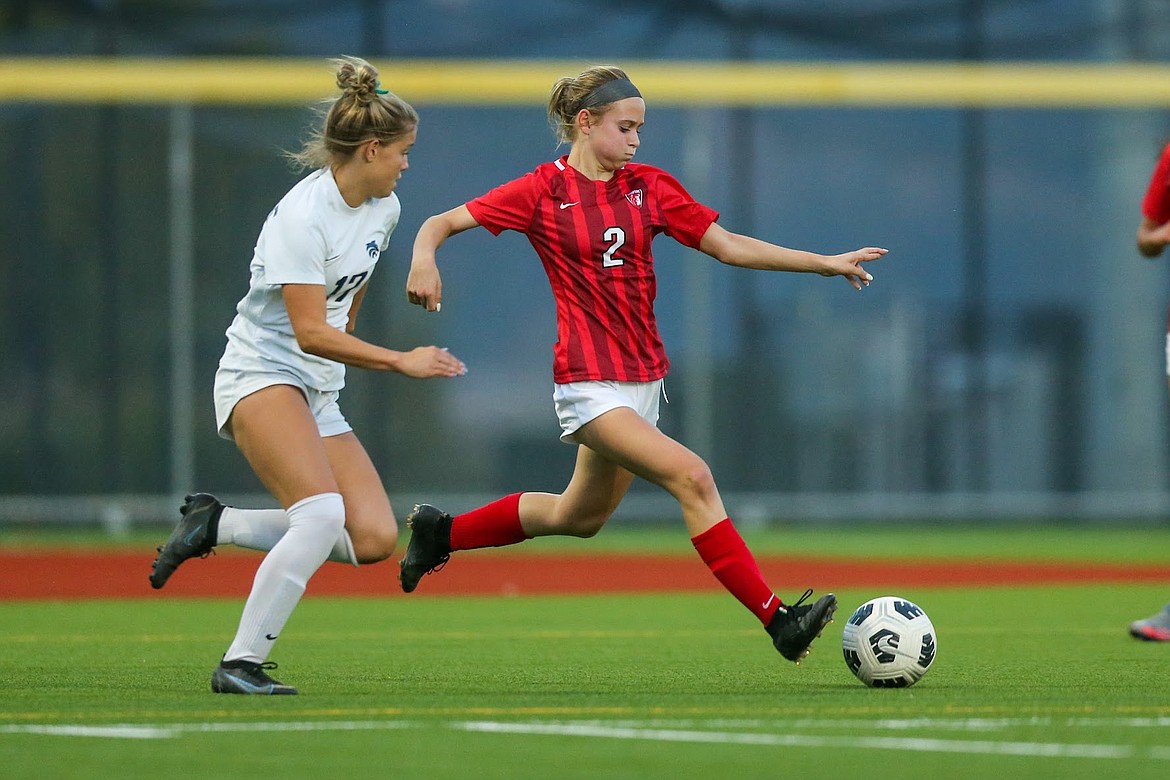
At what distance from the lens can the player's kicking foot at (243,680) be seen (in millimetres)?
5633

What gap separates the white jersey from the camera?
5.75 meters

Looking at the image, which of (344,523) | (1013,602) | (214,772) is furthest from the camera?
(1013,602)

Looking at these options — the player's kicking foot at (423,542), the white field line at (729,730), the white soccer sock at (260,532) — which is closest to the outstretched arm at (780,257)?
the player's kicking foot at (423,542)

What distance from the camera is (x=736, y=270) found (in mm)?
19047

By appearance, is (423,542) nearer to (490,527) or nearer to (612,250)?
(490,527)

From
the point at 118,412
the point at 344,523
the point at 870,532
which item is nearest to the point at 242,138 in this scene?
the point at 118,412

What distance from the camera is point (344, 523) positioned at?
594 cm

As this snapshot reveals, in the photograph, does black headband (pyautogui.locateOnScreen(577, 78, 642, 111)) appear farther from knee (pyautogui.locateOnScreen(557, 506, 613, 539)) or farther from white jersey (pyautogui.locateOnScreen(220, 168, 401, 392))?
knee (pyautogui.locateOnScreen(557, 506, 613, 539))

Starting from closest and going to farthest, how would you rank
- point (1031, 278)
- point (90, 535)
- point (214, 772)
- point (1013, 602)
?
point (214, 772) → point (1013, 602) → point (90, 535) → point (1031, 278)

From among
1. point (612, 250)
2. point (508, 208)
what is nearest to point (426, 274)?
point (508, 208)

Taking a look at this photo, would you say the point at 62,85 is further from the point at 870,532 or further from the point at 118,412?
the point at 870,532

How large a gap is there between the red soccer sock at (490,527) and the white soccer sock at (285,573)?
4.57ft

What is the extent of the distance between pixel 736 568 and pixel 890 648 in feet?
1.88

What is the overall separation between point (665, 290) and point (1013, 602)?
9114mm
